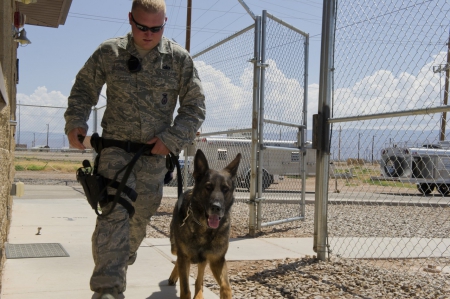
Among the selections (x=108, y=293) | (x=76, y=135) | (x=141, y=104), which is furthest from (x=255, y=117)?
(x=108, y=293)

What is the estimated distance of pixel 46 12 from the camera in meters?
10.0

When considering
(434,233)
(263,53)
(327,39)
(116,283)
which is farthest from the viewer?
(434,233)

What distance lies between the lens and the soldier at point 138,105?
133 inches

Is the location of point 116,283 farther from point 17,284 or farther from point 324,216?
point 324,216

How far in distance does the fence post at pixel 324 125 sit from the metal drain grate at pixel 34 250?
2.75 meters

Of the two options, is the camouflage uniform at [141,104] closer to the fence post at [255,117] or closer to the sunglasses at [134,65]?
the sunglasses at [134,65]

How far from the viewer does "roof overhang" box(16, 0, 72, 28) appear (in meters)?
9.07

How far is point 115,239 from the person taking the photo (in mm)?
3270

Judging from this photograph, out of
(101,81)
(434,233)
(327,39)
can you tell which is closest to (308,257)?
(327,39)

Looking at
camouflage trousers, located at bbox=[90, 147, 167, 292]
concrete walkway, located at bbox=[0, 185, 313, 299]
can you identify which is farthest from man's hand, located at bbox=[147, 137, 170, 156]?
concrete walkway, located at bbox=[0, 185, 313, 299]

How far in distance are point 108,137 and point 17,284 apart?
156 centimetres

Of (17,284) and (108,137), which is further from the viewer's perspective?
(17,284)

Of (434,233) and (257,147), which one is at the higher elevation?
(257,147)

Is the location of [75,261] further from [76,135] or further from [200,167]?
[76,135]
